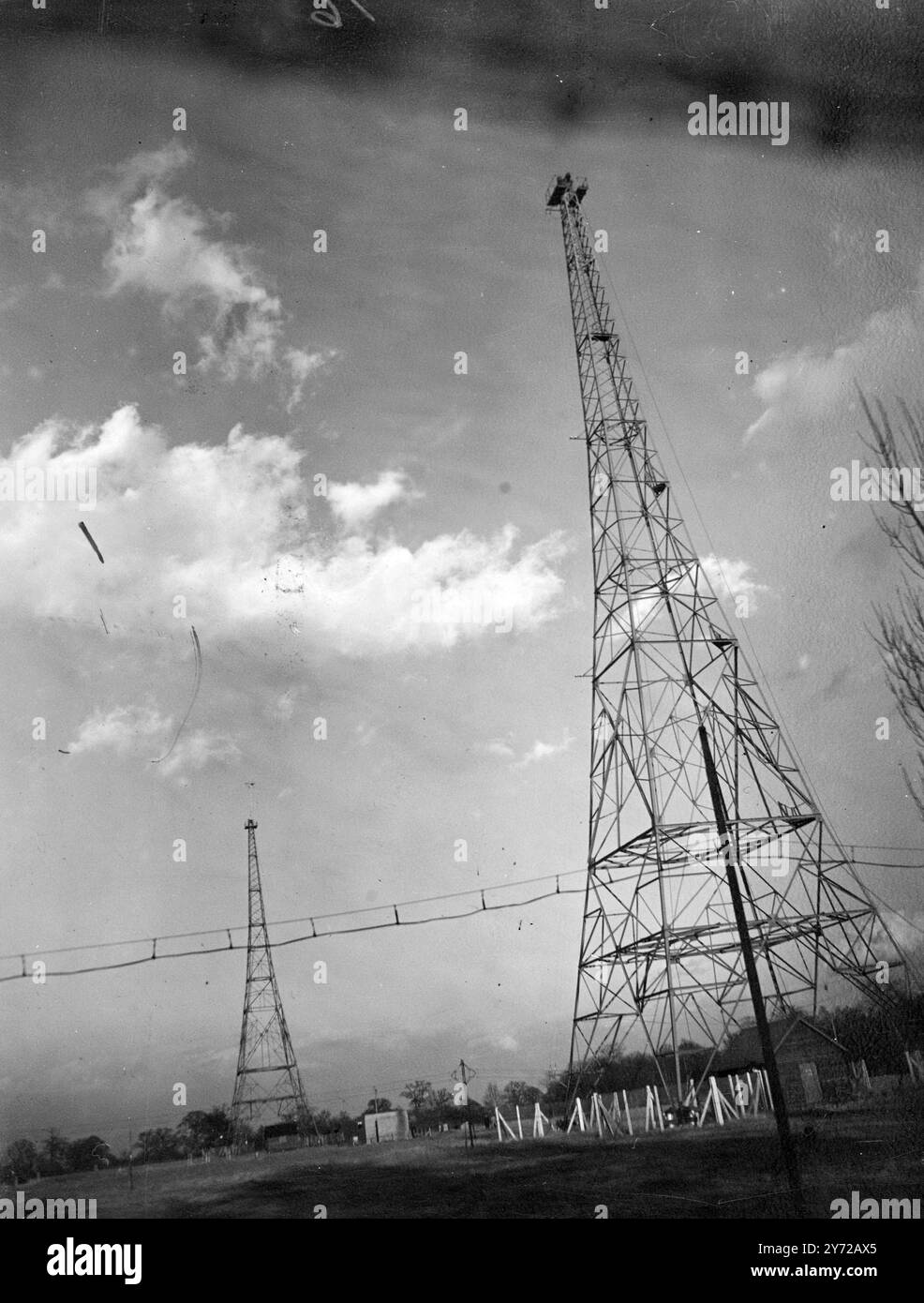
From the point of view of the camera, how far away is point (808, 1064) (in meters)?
15.1

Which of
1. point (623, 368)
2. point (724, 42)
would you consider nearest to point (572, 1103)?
point (623, 368)

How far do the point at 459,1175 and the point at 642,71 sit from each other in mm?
18634

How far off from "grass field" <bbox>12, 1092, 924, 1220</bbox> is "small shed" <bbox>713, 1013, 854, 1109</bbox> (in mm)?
644

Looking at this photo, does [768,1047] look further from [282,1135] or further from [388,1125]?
[282,1135]

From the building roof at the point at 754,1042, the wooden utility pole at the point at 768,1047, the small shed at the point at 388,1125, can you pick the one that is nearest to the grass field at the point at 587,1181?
the wooden utility pole at the point at 768,1047

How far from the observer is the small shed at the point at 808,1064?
1453 cm

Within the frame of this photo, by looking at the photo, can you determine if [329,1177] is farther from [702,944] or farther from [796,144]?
[796,144]

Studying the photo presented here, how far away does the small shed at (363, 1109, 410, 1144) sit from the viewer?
1797 cm

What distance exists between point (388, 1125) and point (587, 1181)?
5.93m

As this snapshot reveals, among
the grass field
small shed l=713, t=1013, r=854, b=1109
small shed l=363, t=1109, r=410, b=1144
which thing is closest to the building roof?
small shed l=713, t=1013, r=854, b=1109

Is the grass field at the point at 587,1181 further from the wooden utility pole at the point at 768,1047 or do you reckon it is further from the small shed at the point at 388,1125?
the small shed at the point at 388,1125

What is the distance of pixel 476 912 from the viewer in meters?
16.7

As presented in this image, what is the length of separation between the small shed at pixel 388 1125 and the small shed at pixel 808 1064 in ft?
21.1
